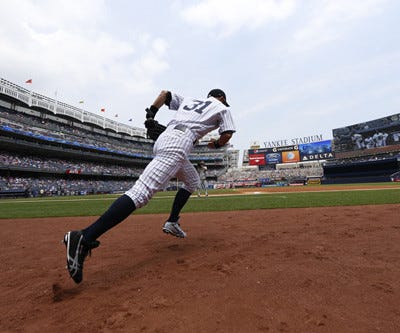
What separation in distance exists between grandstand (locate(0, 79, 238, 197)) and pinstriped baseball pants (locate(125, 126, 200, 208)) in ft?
95.4

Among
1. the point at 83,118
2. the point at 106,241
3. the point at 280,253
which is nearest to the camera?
the point at 280,253

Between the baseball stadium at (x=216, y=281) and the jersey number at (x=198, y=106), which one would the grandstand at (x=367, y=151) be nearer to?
the baseball stadium at (x=216, y=281)

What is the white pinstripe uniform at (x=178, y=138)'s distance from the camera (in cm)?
227

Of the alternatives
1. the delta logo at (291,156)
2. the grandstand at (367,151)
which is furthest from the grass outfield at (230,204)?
the delta logo at (291,156)

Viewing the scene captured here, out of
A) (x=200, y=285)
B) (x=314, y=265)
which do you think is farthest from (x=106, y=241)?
(x=314, y=265)

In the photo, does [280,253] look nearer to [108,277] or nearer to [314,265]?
[314,265]

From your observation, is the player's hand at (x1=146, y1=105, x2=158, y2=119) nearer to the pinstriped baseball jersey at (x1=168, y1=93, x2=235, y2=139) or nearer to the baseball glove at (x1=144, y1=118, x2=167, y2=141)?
the baseball glove at (x1=144, y1=118, x2=167, y2=141)

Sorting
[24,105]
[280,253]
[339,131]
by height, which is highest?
[24,105]

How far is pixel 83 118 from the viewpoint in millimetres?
47094

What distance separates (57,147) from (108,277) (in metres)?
41.4

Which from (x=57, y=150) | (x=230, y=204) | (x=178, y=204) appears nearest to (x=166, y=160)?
(x=178, y=204)

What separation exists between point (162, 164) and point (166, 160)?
2.3 inches

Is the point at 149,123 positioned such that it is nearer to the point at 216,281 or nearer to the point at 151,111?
the point at 151,111

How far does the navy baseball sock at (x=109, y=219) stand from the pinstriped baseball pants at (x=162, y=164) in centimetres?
7
